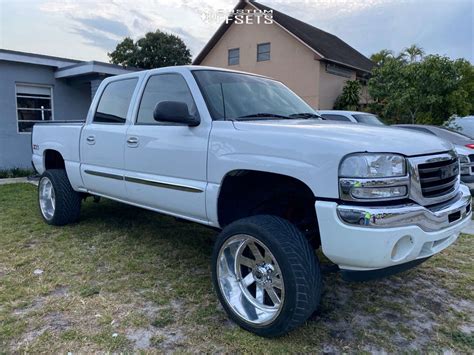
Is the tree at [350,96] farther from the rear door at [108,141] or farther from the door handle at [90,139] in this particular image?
the door handle at [90,139]

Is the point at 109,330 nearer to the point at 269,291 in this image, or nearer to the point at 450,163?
the point at 269,291

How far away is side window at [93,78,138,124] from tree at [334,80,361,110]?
53.2 feet

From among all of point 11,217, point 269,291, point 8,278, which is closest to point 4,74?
point 11,217

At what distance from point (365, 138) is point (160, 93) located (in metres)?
2.21

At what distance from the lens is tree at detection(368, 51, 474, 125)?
46.1 feet

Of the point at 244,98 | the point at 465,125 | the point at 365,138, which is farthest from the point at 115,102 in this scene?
the point at 465,125

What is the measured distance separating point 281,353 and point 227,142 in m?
1.52

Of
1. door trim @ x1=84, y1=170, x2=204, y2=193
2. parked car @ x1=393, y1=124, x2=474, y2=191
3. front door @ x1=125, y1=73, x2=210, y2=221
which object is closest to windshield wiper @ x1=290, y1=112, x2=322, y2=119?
front door @ x1=125, y1=73, x2=210, y2=221

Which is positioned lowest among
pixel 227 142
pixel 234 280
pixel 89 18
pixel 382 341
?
pixel 382 341

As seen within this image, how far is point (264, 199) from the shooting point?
319cm

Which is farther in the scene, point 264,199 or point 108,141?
point 108,141

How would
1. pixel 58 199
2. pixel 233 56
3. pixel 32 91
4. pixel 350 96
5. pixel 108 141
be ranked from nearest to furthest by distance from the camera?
1. pixel 108 141
2. pixel 58 199
3. pixel 32 91
4. pixel 350 96
5. pixel 233 56

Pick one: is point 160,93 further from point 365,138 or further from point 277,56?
point 277,56

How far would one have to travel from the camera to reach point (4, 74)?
10.8m
